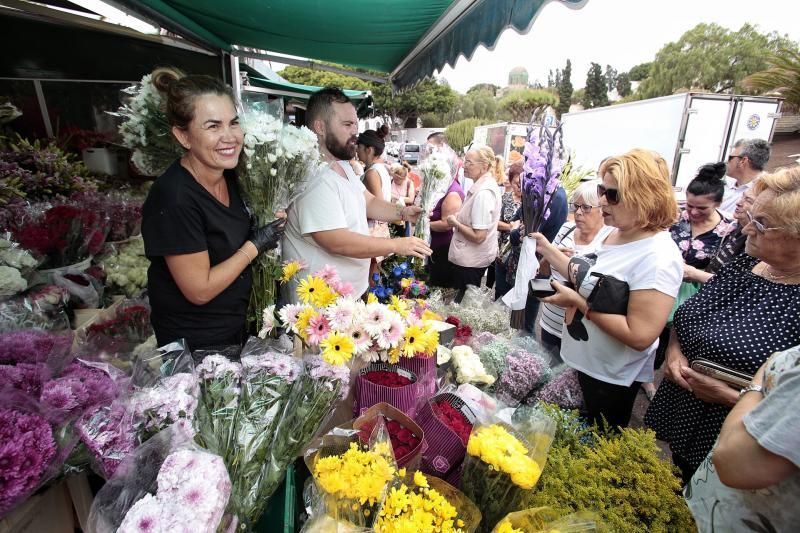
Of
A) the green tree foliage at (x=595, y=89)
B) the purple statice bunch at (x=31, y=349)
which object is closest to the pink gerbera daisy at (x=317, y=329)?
the purple statice bunch at (x=31, y=349)

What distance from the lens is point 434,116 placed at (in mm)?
43750

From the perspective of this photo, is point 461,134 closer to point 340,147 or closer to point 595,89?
point 340,147

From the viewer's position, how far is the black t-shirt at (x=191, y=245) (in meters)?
1.57

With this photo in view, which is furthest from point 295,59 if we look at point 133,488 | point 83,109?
point 133,488

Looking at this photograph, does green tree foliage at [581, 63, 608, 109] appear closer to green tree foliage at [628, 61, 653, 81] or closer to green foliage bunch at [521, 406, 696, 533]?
green tree foliage at [628, 61, 653, 81]

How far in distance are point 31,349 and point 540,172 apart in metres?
2.42

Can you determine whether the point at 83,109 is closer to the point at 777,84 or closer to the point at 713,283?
the point at 713,283

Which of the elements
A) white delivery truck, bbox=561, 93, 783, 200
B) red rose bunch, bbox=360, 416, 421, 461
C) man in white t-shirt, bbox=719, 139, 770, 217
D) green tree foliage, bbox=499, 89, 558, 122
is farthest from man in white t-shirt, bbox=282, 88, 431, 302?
green tree foliage, bbox=499, 89, 558, 122

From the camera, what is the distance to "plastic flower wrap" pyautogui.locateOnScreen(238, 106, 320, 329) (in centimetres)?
187

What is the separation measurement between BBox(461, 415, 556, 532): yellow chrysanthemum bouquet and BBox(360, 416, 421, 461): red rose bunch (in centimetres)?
17

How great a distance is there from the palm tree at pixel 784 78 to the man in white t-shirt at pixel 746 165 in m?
14.0

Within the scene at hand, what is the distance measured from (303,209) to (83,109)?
396 centimetres

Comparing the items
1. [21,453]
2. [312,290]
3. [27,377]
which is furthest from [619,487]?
[27,377]

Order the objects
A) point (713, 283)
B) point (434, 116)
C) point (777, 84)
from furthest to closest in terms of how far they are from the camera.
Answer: point (434, 116) < point (777, 84) < point (713, 283)
